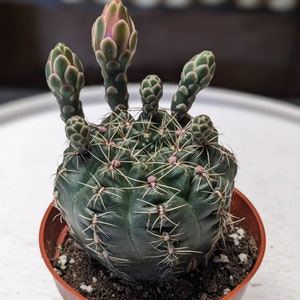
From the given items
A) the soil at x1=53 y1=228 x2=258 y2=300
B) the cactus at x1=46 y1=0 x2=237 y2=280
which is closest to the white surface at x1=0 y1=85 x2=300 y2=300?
the soil at x1=53 y1=228 x2=258 y2=300

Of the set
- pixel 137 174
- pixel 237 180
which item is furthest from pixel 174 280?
pixel 237 180

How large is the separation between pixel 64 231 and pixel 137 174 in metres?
0.22

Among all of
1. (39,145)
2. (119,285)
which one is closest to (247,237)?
(119,285)

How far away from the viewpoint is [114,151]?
1.63 feet

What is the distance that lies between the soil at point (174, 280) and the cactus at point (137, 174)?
0.10ft

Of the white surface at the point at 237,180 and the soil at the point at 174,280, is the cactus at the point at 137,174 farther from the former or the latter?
the white surface at the point at 237,180

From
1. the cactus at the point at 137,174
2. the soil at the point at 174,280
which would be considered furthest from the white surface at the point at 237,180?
the cactus at the point at 137,174

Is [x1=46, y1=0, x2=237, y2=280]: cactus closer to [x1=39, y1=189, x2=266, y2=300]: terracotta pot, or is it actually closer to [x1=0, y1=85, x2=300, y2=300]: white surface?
[x1=39, y1=189, x2=266, y2=300]: terracotta pot

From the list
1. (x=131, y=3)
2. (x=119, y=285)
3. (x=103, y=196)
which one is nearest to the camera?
(x=103, y=196)

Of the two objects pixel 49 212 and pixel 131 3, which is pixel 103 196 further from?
pixel 131 3

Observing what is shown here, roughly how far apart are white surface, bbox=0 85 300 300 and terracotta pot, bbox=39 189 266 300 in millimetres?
92

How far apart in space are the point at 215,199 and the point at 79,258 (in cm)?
22

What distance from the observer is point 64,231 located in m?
0.65

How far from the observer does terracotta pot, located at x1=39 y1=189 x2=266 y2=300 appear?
56 centimetres
